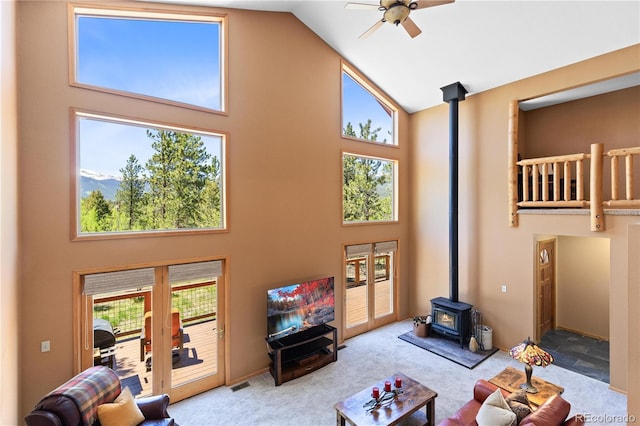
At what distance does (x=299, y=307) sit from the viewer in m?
5.12

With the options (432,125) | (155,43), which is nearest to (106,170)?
(155,43)

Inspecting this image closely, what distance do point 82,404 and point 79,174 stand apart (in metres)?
Result: 2.59

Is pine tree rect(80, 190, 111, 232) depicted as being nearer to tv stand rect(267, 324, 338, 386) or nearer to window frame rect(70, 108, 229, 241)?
window frame rect(70, 108, 229, 241)

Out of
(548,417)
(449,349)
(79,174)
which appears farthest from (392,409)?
(79,174)

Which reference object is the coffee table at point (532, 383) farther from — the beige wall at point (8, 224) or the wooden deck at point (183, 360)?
the beige wall at point (8, 224)

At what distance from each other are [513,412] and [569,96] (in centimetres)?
603

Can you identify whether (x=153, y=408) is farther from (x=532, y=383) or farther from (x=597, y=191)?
(x=597, y=191)

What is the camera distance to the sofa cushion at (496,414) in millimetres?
2652

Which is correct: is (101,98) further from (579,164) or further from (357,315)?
(579,164)

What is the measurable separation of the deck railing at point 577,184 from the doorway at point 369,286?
8.96 ft

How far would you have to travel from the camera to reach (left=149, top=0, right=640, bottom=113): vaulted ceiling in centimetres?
417

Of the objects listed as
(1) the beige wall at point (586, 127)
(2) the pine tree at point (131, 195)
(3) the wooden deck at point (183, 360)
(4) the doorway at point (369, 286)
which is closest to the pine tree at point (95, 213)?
(2) the pine tree at point (131, 195)

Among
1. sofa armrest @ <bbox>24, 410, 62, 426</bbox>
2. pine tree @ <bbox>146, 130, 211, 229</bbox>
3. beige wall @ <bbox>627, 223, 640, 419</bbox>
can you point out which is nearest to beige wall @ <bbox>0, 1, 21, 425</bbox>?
sofa armrest @ <bbox>24, 410, 62, 426</bbox>

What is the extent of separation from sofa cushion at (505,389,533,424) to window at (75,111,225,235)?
4.25 metres
